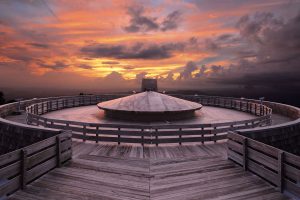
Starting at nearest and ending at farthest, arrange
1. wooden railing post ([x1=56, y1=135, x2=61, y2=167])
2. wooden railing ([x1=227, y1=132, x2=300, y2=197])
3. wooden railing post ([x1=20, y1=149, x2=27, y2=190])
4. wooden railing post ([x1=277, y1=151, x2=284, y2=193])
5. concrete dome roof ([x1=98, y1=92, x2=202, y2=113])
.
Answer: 1. wooden railing ([x1=227, y1=132, x2=300, y2=197])
2. wooden railing post ([x1=277, y1=151, x2=284, y2=193])
3. wooden railing post ([x1=20, y1=149, x2=27, y2=190])
4. wooden railing post ([x1=56, y1=135, x2=61, y2=167])
5. concrete dome roof ([x1=98, y1=92, x2=202, y2=113])

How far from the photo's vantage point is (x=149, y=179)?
26.8 feet

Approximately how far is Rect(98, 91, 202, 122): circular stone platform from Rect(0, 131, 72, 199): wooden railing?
40.5ft

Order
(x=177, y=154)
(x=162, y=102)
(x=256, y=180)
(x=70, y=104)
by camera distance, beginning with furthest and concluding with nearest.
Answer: (x=70, y=104)
(x=162, y=102)
(x=177, y=154)
(x=256, y=180)

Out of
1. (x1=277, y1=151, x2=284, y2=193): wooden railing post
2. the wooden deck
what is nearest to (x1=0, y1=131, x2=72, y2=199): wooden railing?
the wooden deck

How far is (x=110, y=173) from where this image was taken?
28.5 feet

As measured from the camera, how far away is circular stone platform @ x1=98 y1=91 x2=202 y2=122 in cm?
2197

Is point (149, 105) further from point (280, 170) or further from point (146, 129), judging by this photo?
point (280, 170)

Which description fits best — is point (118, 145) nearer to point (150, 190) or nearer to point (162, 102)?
point (150, 190)

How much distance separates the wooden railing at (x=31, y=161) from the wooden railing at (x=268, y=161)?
6.78m

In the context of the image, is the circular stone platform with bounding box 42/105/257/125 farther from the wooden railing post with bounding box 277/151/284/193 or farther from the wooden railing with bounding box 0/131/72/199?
the wooden railing post with bounding box 277/151/284/193

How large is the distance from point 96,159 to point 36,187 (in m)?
3.00

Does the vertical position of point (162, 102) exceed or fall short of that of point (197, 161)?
it exceeds it

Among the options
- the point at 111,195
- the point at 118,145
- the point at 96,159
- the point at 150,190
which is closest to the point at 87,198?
the point at 111,195

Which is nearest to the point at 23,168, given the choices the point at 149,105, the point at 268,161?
the point at 268,161
